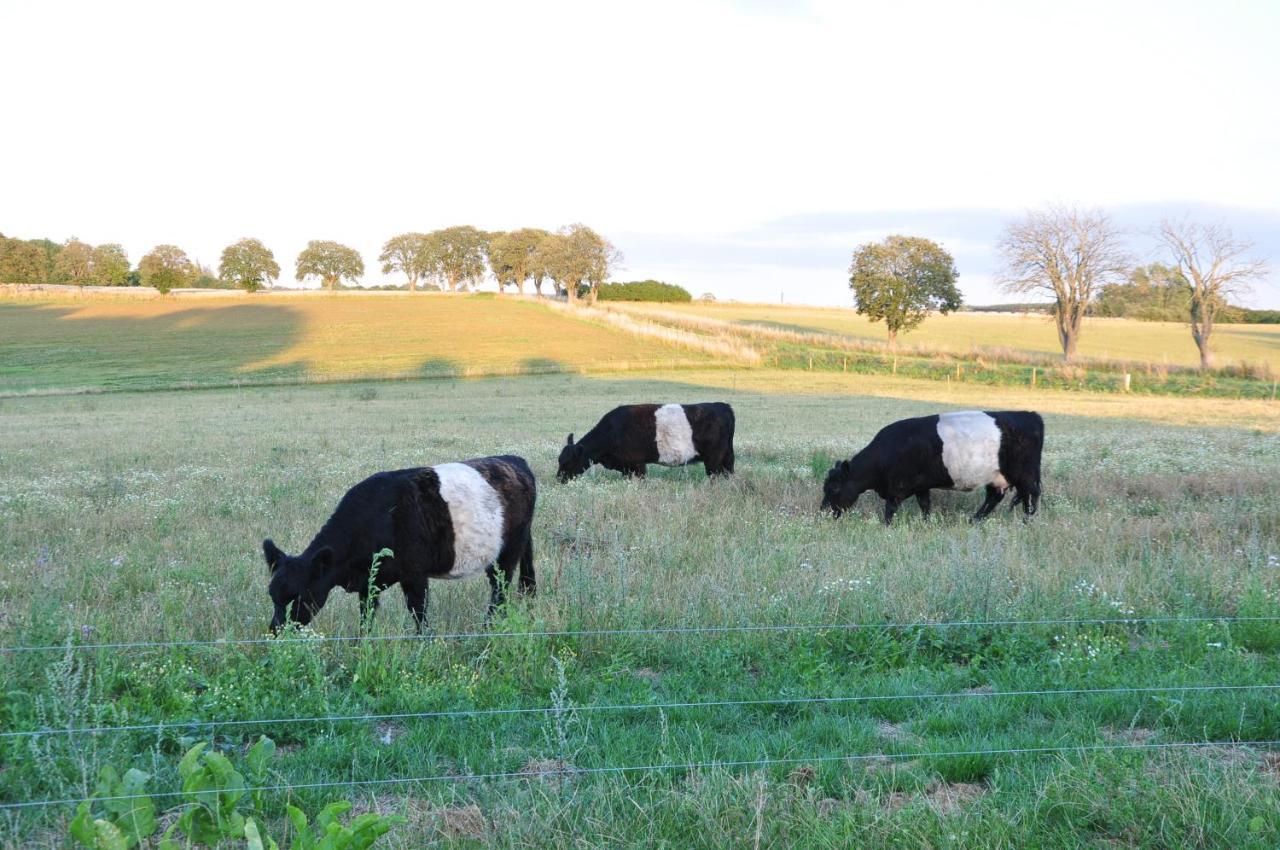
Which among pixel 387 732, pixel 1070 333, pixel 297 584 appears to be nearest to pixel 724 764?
pixel 387 732

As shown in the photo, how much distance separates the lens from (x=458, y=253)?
134m

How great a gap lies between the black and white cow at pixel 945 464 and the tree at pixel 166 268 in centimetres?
10596

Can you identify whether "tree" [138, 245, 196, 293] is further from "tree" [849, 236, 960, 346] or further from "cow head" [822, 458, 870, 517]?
"cow head" [822, 458, 870, 517]

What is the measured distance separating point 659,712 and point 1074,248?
66.4m

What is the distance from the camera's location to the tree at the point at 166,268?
102 meters

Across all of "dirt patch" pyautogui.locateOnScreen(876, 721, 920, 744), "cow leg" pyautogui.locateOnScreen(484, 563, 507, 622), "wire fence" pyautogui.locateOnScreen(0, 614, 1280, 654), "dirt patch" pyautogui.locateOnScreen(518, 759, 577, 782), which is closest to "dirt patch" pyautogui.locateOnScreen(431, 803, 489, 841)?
"dirt patch" pyautogui.locateOnScreen(518, 759, 577, 782)

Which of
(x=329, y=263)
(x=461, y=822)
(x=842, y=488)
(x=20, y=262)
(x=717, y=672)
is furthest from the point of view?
(x=329, y=263)

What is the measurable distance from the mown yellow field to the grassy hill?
21160 mm

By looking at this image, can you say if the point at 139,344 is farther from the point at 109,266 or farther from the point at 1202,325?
the point at 1202,325

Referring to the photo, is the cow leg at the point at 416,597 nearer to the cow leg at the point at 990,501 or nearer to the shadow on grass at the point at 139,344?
the cow leg at the point at 990,501

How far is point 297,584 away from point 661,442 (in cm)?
926

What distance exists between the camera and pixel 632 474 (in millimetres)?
15305

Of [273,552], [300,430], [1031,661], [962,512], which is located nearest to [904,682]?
[1031,661]

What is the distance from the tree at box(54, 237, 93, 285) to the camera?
112 metres
